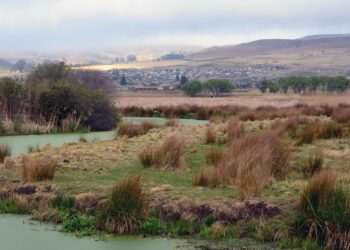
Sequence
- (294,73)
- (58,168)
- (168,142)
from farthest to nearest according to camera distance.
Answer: (294,73) < (168,142) < (58,168)

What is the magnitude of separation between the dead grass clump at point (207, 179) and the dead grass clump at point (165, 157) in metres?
1.70

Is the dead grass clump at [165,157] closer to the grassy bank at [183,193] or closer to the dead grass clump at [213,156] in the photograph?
the grassy bank at [183,193]

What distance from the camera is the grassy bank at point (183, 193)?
8.66 m

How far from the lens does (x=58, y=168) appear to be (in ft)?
39.8

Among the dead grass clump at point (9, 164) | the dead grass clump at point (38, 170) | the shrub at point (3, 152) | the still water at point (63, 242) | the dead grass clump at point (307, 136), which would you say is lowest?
the dead grass clump at point (307, 136)

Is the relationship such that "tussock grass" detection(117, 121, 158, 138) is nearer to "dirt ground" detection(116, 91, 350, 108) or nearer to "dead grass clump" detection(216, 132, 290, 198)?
"dead grass clump" detection(216, 132, 290, 198)

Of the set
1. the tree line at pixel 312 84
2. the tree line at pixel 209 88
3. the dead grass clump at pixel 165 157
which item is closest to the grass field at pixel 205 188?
the dead grass clump at pixel 165 157

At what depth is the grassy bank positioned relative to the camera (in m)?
8.66

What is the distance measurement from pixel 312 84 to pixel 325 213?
66.8 metres

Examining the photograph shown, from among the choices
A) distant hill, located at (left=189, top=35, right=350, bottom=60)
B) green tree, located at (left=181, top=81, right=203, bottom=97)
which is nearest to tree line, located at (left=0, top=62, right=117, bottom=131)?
green tree, located at (left=181, top=81, right=203, bottom=97)

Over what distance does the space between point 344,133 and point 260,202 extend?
1026 centimetres

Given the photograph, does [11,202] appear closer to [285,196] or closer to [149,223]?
[149,223]

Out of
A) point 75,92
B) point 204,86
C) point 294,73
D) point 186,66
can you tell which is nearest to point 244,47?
point 186,66

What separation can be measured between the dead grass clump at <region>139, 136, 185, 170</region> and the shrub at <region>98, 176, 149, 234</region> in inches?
138
